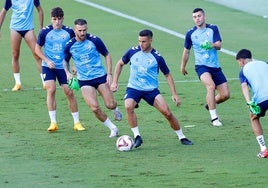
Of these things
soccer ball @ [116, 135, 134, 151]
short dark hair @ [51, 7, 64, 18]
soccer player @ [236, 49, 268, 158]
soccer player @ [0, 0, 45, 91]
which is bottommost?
soccer player @ [0, 0, 45, 91]

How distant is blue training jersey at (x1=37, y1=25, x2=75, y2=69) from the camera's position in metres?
22.6

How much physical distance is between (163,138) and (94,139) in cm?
131

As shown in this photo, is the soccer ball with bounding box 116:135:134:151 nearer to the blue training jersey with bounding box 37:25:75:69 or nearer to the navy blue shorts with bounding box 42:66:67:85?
the navy blue shorts with bounding box 42:66:67:85

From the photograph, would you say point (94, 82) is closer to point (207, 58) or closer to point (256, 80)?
point (207, 58)

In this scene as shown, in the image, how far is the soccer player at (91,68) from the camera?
21.7m

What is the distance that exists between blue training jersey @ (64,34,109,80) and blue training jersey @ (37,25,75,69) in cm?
84

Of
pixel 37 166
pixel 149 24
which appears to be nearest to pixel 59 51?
pixel 37 166

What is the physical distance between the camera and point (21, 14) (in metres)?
27.2

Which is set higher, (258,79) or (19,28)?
(258,79)

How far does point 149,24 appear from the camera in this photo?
1439 inches

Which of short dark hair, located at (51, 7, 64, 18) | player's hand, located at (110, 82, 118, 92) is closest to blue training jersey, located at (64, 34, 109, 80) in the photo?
short dark hair, located at (51, 7, 64, 18)

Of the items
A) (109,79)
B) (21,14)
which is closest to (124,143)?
(109,79)

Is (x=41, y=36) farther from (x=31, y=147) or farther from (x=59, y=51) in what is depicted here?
(x=31, y=147)

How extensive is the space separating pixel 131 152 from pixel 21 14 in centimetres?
772
